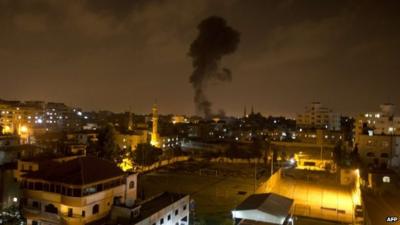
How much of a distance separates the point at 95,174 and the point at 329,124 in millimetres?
56989

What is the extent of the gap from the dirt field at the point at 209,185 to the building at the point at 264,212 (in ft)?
7.29

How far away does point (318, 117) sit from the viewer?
66312 millimetres

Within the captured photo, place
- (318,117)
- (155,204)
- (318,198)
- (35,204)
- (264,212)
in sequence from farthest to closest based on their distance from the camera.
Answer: (318,117)
(318,198)
(155,204)
(35,204)
(264,212)

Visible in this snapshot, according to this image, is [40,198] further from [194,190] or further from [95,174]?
[194,190]

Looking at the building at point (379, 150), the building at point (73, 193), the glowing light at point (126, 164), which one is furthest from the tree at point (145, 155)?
the building at point (379, 150)

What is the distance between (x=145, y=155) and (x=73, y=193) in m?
18.9

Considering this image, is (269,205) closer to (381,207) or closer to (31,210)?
(381,207)

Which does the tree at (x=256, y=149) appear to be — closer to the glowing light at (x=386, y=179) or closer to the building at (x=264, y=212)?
the glowing light at (x=386, y=179)

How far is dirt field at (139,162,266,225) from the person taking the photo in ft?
64.5

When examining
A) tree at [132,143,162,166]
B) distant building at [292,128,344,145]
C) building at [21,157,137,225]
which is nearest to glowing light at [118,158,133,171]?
tree at [132,143,162,166]

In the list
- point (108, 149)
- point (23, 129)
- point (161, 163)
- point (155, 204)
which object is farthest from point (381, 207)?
point (23, 129)

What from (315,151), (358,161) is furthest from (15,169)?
(315,151)

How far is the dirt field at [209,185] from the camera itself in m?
19.7

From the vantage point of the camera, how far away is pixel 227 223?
17.7m
